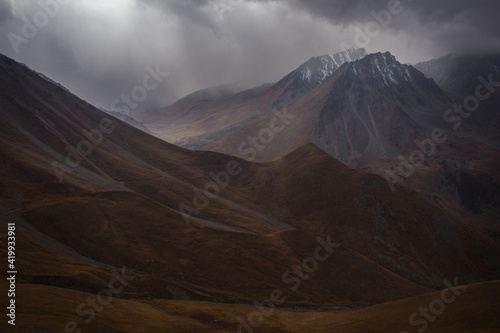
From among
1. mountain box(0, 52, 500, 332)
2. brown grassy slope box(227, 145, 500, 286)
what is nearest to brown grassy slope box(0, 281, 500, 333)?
mountain box(0, 52, 500, 332)

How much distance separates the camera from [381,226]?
384ft

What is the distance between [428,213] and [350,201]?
2951 cm

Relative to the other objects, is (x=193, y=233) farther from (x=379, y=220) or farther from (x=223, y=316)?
(x=379, y=220)

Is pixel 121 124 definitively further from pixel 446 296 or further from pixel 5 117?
pixel 446 296

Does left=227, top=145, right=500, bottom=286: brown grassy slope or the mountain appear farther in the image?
left=227, top=145, right=500, bottom=286: brown grassy slope

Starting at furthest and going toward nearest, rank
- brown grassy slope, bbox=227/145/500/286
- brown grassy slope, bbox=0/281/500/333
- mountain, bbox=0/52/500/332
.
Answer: brown grassy slope, bbox=227/145/500/286, mountain, bbox=0/52/500/332, brown grassy slope, bbox=0/281/500/333

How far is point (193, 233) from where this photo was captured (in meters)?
84.0

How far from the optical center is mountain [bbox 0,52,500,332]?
50594 millimetres

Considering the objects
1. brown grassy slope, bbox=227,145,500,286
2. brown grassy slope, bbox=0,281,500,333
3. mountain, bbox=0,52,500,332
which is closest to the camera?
brown grassy slope, bbox=0,281,500,333

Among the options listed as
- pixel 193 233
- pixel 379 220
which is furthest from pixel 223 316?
pixel 379 220

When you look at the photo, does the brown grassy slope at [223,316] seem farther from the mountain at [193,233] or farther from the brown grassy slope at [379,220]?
the brown grassy slope at [379,220]

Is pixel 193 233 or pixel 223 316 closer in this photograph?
pixel 223 316

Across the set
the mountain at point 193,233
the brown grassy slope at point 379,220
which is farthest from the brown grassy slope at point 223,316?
the brown grassy slope at point 379,220

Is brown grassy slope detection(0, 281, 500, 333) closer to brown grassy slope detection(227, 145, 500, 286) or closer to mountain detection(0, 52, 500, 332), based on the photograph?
mountain detection(0, 52, 500, 332)
